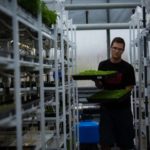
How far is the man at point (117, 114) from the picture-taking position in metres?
4.18

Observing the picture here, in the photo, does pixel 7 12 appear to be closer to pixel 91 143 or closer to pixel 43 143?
pixel 43 143

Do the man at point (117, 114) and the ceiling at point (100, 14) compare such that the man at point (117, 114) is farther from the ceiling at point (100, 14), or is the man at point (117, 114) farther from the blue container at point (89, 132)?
the ceiling at point (100, 14)

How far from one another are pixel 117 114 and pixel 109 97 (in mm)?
364

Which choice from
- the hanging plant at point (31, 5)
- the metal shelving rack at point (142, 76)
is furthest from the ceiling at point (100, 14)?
the hanging plant at point (31, 5)

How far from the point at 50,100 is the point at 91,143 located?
279 centimetres

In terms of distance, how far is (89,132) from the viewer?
7148 mm

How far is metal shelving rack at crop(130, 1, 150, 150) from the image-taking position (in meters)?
5.50

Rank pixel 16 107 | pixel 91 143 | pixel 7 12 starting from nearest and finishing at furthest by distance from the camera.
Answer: pixel 7 12, pixel 16 107, pixel 91 143

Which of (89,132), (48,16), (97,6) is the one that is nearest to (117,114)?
(48,16)

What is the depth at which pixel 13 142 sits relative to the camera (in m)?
3.21

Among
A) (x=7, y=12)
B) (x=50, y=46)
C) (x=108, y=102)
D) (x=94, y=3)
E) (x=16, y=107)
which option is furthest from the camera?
(x=94, y=3)

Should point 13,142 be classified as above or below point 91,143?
above

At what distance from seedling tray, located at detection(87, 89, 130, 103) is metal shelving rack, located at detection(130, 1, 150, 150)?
4.68 feet

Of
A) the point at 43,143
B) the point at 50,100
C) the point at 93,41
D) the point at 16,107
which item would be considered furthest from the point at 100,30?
the point at 16,107
